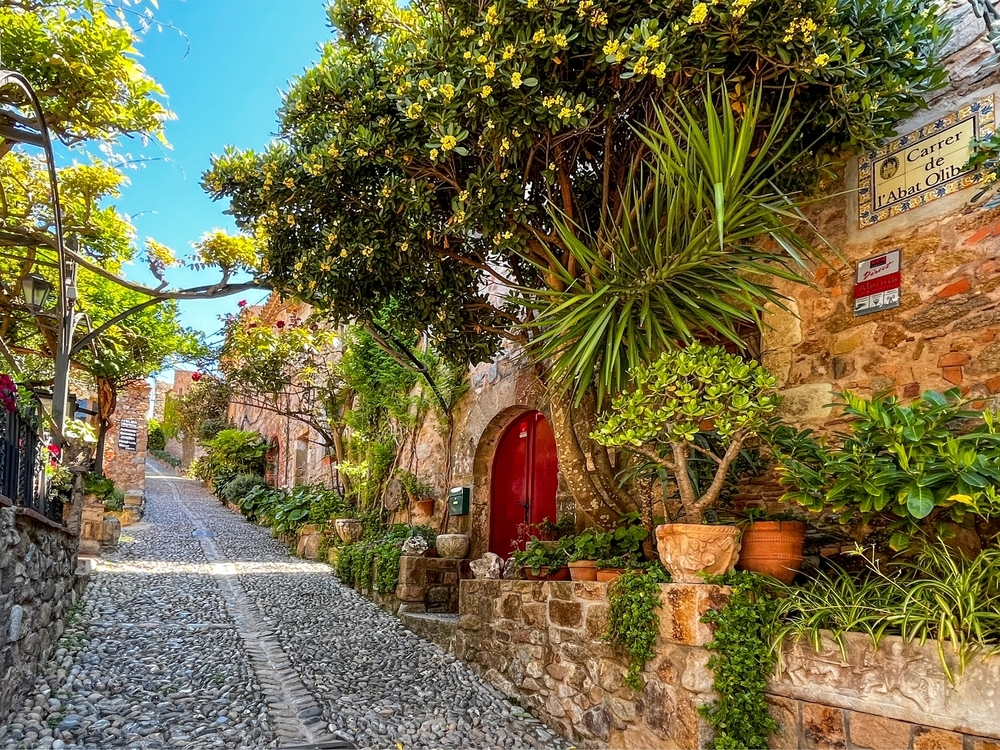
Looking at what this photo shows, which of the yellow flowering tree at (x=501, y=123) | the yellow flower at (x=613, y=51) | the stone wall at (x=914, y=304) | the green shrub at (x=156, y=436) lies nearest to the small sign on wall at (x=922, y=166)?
the stone wall at (x=914, y=304)

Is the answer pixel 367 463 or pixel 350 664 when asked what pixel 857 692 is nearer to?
pixel 350 664

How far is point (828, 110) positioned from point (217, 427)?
1775 cm

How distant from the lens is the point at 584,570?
378 centimetres

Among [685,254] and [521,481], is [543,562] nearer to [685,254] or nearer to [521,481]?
[521,481]

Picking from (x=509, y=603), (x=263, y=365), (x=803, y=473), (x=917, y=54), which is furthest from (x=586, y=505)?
(x=263, y=365)

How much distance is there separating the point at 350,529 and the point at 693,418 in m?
6.25

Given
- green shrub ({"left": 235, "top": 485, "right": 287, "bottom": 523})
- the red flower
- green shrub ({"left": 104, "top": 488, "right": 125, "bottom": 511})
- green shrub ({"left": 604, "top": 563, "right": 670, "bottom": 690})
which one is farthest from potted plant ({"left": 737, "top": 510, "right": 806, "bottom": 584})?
green shrub ({"left": 235, "top": 485, "right": 287, "bottom": 523})

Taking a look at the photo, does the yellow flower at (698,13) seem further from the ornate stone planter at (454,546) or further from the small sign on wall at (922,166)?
the ornate stone planter at (454,546)

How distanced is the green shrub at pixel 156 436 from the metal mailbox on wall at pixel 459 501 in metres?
23.8

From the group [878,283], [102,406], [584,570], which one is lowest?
[584,570]

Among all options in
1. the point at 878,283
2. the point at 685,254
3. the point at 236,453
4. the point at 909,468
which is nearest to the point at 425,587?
the point at 685,254

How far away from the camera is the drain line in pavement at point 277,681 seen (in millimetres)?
3401

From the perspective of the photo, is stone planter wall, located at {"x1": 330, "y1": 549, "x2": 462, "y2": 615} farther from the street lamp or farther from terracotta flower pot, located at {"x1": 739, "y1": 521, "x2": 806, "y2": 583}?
the street lamp

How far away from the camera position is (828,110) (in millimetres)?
3426
